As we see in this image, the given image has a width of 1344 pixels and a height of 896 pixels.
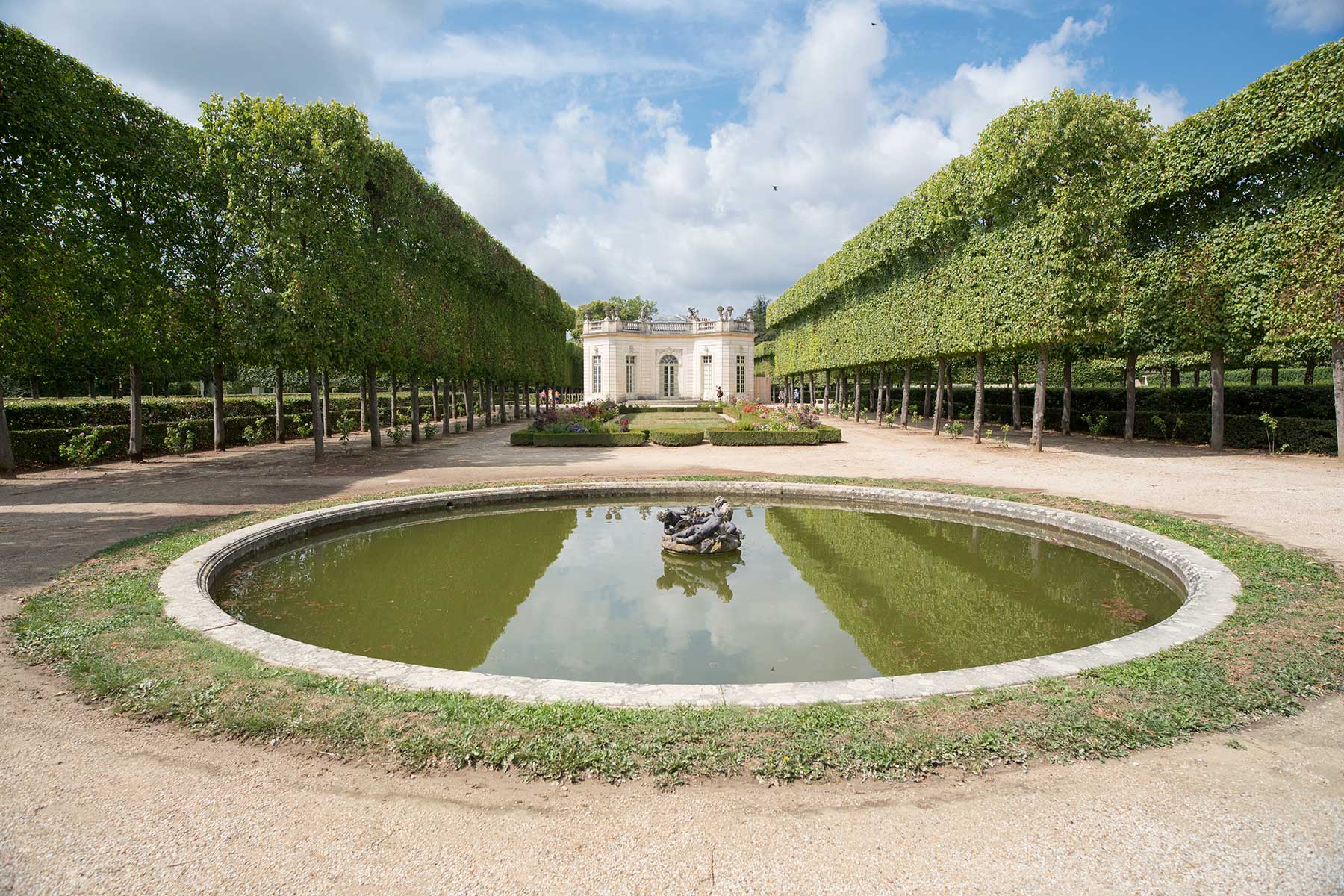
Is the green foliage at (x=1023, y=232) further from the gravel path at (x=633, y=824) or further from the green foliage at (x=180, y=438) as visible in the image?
the green foliage at (x=180, y=438)

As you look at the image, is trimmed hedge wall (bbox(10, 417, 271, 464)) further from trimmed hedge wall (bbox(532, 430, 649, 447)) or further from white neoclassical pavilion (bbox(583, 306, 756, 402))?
white neoclassical pavilion (bbox(583, 306, 756, 402))

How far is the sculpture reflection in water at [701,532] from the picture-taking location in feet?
25.9

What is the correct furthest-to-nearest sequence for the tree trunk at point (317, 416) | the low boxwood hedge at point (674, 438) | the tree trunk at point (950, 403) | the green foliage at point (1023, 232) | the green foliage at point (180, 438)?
the tree trunk at point (950, 403)
the low boxwood hedge at point (674, 438)
the green foliage at point (180, 438)
the green foliage at point (1023, 232)
the tree trunk at point (317, 416)

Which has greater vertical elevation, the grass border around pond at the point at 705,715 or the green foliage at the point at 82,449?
the green foliage at the point at 82,449

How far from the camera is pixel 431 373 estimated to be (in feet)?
69.1

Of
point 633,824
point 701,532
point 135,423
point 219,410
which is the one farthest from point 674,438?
point 633,824

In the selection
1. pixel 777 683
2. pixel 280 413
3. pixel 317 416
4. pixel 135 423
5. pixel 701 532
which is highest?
pixel 280 413

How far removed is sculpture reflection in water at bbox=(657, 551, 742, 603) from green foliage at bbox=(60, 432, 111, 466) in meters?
14.4

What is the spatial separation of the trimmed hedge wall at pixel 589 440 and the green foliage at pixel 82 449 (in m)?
10.6

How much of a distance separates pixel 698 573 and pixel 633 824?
15.2 feet

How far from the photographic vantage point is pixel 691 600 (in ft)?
20.9

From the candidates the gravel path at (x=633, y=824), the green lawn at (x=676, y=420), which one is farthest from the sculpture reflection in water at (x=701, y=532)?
the green lawn at (x=676, y=420)

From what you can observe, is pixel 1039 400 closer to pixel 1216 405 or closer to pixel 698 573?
pixel 1216 405

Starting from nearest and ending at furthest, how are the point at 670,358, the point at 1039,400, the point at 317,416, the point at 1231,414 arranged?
the point at 317,416
the point at 1039,400
the point at 1231,414
the point at 670,358
